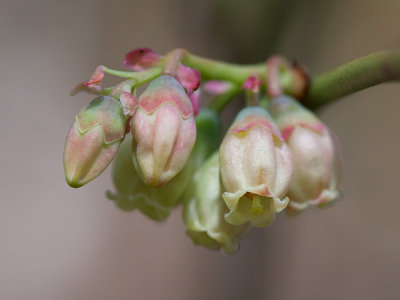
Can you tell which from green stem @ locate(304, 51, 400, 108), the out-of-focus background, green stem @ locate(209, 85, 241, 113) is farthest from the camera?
the out-of-focus background

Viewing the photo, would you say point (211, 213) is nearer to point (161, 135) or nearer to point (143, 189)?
point (143, 189)

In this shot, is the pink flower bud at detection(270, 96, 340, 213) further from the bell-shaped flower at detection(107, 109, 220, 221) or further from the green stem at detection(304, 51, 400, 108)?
the bell-shaped flower at detection(107, 109, 220, 221)

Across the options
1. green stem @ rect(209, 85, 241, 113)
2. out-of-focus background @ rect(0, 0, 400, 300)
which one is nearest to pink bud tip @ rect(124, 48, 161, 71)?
green stem @ rect(209, 85, 241, 113)

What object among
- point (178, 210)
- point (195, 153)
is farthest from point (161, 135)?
point (178, 210)

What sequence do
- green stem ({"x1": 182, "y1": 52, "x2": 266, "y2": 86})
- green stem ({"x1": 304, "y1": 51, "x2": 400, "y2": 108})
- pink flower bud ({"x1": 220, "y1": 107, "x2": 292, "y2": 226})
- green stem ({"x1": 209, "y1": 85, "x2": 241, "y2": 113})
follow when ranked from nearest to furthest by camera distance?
1. green stem ({"x1": 304, "y1": 51, "x2": 400, "y2": 108})
2. pink flower bud ({"x1": 220, "y1": 107, "x2": 292, "y2": 226})
3. green stem ({"x1": 182, "y1": 52, "x2": 266, "y2": 86})
4. green stem ({"x1": 209, "y1": 85, "x2": 241, "y2": 113})

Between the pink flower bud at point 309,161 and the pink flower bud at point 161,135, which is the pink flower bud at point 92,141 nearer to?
the pink flower bud at point 161,135

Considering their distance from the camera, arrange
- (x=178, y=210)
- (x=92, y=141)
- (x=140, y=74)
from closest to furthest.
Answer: (x=92, y=141), (x=140, y=74), (x=178, y=210)

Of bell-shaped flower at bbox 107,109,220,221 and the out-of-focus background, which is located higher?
bell-shaped flower at bbox 107,109,220,221

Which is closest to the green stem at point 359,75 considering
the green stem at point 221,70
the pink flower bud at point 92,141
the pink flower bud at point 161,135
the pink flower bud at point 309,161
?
the pink flower bud at point 309,161
